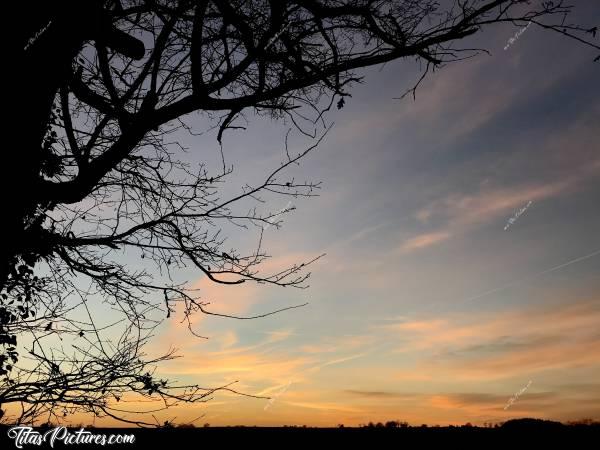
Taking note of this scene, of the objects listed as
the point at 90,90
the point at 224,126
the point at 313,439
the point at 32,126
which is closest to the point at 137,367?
the point at 313,439

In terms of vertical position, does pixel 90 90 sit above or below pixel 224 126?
above

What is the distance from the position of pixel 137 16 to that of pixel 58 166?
2093 millimetres

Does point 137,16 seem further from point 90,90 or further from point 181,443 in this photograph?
point 181,443

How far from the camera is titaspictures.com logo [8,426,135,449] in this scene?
3.50 metres

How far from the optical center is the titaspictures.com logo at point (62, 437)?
3500 millimetres

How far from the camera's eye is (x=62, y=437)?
12.8 ft

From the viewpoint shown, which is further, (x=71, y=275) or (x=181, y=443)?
(x=71, y=275)

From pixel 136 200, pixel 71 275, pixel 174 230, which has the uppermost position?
pixel 136 200

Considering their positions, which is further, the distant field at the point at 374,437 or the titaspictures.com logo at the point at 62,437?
the titaspictures.com logo at the point at 62,437

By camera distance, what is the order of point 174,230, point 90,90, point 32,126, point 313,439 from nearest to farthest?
point 313,439, point 32,126, point 174,230, point 90,90

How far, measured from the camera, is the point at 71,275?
5.19 metres

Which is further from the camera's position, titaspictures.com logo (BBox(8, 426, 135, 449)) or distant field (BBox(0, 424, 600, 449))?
titaspictures.com logo (BBox(8, 426, 135, 449))

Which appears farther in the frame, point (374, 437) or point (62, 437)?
point (62, 437)

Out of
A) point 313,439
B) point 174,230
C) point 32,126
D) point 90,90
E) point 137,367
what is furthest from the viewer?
point 90,90
